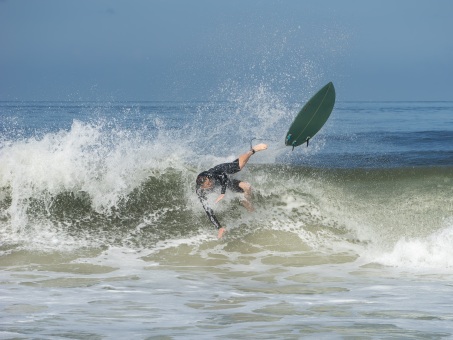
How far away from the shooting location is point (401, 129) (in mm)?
27703

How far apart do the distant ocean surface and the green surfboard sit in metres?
1.19

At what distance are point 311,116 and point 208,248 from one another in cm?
272

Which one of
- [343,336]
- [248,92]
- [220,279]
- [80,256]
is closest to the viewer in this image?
[343,336]

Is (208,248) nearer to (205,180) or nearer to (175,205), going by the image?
(205,180)

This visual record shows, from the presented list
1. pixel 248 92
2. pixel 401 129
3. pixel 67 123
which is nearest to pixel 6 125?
pixel 67 123

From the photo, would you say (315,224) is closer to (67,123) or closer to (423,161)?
(423,161)

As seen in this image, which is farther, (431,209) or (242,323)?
(431,209)

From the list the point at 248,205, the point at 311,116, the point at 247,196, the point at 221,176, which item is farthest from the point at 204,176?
the point at 311,116

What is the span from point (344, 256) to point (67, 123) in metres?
24.9

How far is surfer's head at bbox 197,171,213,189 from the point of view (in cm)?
916

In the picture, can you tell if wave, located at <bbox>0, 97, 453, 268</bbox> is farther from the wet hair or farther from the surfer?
the wet hair

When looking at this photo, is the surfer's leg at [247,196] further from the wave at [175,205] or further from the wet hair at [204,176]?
the wet hair at [204,176]

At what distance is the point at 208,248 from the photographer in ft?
31.9

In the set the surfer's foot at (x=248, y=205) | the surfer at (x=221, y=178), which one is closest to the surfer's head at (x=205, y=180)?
the surfer at (x=221, y=178)
